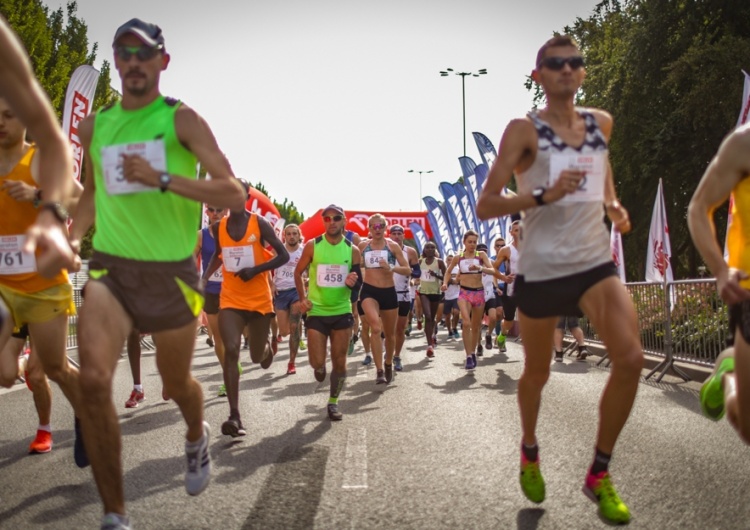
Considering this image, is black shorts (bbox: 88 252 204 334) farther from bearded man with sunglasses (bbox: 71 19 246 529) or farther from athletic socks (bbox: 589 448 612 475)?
athletic socks (bbox: 589 448 612 475)

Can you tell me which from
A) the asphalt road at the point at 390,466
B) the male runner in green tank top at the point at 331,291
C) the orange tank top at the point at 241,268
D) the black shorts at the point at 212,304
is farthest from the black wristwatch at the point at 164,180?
the black shorts at the point at 212,304

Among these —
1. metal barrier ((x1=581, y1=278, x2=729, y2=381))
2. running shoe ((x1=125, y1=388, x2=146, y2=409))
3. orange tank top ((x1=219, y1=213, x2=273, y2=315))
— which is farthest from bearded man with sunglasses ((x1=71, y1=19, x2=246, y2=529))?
metal barrier ((x1=581, y1=278, x2=729, y2=381))

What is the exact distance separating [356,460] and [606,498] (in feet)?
7.82

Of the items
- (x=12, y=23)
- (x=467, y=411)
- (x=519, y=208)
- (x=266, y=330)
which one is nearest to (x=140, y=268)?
(x=519, y=208)

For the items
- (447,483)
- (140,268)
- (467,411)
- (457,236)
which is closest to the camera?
(140,268)

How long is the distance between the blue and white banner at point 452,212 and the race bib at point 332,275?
81.6ft

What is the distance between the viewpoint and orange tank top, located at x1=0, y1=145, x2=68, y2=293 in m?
5.40

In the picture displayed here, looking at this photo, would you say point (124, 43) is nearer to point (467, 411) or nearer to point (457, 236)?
point (467, 411)

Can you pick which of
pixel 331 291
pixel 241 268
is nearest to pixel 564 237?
pixel 241 268

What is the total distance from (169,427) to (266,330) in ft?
4.02

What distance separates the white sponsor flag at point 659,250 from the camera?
1372 cm

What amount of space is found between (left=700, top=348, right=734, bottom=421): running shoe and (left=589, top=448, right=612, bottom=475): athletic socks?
23.0 inches

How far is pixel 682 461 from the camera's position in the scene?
6.12 meters

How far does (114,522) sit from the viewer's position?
3.88 meters
